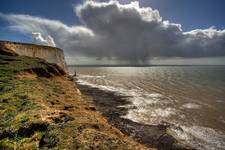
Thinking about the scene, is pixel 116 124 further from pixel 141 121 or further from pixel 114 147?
pixel 114 147

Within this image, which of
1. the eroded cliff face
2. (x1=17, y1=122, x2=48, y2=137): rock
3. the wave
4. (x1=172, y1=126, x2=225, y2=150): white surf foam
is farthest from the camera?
the eroded cliff face

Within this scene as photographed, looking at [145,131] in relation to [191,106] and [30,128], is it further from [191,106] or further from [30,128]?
[191,106]

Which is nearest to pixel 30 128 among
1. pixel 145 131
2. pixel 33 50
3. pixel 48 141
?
pixel 48 141

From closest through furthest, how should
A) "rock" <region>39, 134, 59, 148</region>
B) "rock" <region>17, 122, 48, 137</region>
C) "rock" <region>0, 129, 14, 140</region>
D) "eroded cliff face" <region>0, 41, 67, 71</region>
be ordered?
"rock" <region>39, 134, 59, 148</region>
"rock" <region>0, 129, 14, 140</region>
"rock" <region>17, 122, 48, 137</region>
"eroded cliff face" <region>0, 41, 67, 71</region>

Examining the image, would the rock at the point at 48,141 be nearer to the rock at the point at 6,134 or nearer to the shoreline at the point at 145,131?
the rock at the point at 6,134

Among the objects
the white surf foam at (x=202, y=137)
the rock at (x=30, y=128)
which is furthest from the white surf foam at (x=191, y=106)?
the rock at (x=30, y=128)

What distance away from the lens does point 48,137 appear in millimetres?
8016

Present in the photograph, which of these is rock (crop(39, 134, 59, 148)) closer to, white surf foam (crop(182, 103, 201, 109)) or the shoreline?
the shoreline

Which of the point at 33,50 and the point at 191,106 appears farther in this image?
the point at 33,50

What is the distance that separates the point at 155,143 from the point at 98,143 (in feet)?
33.1

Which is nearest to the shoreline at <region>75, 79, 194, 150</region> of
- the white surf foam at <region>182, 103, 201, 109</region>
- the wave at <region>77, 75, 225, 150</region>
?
the wave at <region>77, 75, 225, 150</region>

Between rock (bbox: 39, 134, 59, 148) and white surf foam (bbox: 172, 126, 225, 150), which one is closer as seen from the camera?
rock (bbox: 39, 134, 59, 148)

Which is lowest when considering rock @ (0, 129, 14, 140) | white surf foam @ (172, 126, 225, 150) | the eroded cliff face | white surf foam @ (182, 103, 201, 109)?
white surf foam @ (172, 126, 225, 150)

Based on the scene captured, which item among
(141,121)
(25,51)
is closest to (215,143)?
(141,121)
